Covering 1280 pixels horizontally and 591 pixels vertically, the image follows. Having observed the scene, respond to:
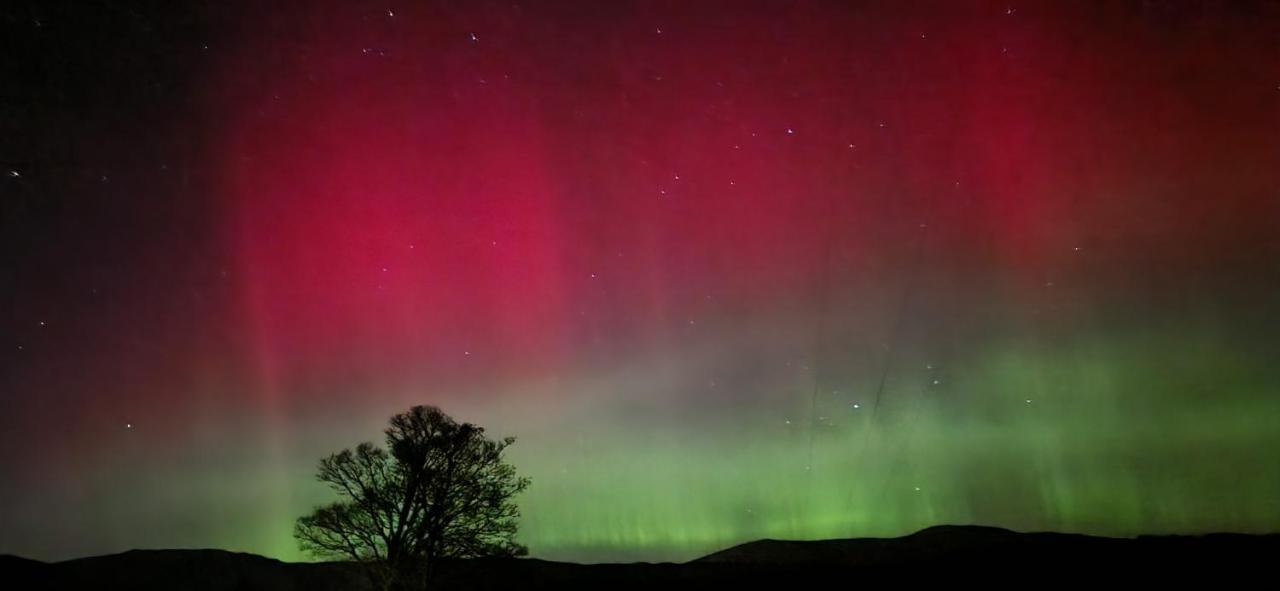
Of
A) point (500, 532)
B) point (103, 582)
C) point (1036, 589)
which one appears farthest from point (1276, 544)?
point (103, 582)

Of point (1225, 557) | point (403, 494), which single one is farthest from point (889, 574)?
point (403, 494)

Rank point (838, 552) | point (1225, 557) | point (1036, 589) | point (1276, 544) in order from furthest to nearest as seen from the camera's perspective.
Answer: point (838, 552)
point (1276, 544)
point (1225, 557)
point (1036, 589)

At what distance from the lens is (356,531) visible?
84.7 feet

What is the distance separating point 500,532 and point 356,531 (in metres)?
4.84

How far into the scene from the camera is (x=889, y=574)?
34844mm

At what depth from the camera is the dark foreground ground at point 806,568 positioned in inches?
1128

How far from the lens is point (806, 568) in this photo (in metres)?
44.2

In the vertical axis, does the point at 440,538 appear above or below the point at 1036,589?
above

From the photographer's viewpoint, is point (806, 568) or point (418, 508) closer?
point (418, 508)

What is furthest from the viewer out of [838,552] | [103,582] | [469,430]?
[838,552]

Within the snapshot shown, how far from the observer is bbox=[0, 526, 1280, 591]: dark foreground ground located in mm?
28641

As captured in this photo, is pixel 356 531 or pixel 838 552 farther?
pixel 838 552

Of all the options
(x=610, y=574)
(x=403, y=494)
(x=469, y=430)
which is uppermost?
(x=469, y=430)

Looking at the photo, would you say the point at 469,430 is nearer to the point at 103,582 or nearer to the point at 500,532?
the point at 500,532
